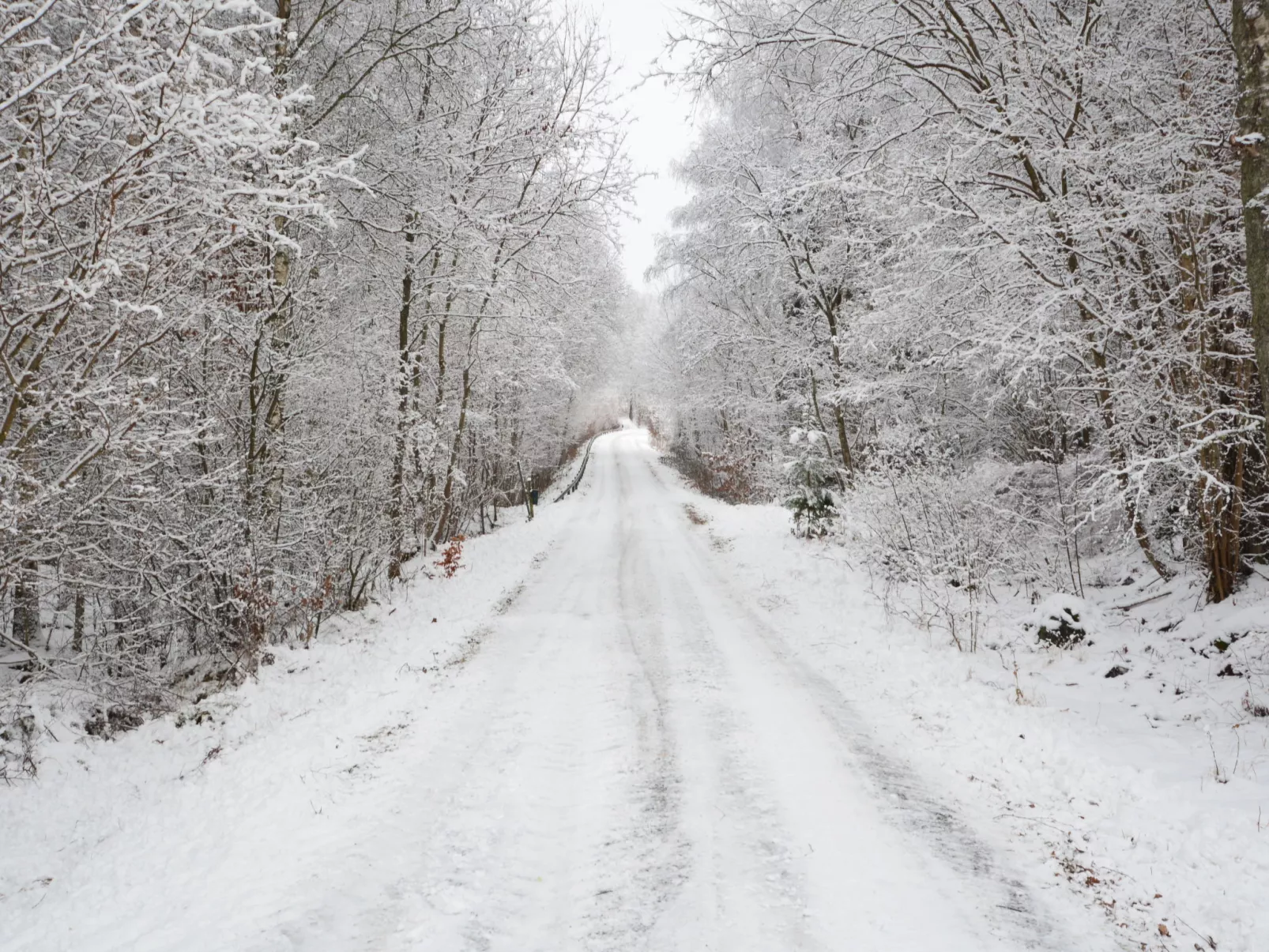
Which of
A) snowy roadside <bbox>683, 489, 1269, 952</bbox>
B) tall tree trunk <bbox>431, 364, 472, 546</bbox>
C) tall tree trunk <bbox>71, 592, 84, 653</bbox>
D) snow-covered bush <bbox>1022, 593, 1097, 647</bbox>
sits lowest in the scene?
snowy roadside <bbox>683, 489, 1269, 952</bbox>

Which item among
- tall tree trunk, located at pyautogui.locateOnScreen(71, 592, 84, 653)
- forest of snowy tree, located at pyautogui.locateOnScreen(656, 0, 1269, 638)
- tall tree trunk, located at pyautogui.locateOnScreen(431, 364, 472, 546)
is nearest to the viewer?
forest of snowy tree, located at pyautogui.locateOnScreen(656, 0, 1269, 638)

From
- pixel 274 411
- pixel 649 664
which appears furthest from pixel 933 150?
pixel 274 411

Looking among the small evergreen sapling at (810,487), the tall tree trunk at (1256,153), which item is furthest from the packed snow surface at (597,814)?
the small evergreen sapling at (810,487)

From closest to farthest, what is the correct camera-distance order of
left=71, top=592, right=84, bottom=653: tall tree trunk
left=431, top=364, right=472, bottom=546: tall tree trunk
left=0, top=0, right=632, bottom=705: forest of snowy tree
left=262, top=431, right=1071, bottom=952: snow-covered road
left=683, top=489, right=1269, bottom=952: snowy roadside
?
1. left=262, top=431, right=1071, bottom=952: snow-covered road
2. left=683, top=489, right=1269, bottom=952: snowy roadside
3. left=0, top=0, right=632, bottom=705: forest of snowy tree
4. left=71, top=592, right=84, bottom=653: tall tree trunk
5. left=431, top=364, right=472, bottom=546: tall tree trunk

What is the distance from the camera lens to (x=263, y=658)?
300 inches

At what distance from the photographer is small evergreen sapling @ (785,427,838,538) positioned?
1330cm

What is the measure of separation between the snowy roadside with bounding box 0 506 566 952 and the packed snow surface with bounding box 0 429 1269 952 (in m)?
0.02

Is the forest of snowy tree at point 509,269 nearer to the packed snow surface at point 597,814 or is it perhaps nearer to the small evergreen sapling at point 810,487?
the small evergreen sapling at point 810,487

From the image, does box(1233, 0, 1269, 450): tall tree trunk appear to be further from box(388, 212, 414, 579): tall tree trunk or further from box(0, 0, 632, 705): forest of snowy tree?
box(388, 212, 414, 579): tall tree trunk

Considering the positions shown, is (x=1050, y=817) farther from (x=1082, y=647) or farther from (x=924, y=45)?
(x=924, y=45)

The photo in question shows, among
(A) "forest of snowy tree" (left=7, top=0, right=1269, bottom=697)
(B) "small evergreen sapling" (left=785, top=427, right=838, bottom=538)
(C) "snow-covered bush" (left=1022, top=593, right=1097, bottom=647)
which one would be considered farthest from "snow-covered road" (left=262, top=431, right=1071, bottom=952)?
(B) "small evergreen sapling" (left=785, top=427, right=838, bottom=538)

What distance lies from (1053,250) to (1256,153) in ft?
9.71

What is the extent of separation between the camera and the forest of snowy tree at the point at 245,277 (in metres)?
4.11

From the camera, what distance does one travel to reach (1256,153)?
143 inches
